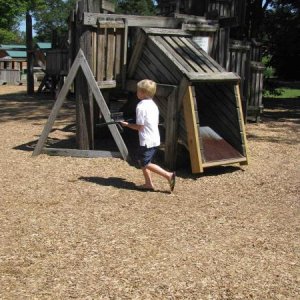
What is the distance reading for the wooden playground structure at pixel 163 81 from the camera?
23.1 feet

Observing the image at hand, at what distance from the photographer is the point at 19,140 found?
954cm

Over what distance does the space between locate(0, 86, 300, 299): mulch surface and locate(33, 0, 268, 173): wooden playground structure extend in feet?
1.22

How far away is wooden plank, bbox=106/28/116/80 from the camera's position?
319 inches

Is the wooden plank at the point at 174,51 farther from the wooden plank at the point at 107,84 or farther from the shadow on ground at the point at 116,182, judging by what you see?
the shadow on ground at the point at 116,182

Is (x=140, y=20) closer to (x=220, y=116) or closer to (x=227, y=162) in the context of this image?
(x=220, y=116)

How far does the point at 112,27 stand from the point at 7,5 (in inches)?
1141

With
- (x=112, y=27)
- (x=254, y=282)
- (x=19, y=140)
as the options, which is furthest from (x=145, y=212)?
(x=19, y=140)

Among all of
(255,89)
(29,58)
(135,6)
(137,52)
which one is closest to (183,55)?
(137,52)

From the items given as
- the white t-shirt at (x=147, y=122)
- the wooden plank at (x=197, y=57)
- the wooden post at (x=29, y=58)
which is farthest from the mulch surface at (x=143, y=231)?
the wooden post at (x=29, y=58)

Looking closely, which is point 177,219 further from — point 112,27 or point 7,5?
point 7,5

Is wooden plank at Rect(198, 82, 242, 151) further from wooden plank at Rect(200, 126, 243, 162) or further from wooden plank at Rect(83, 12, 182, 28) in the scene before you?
wooden plank at Rect(83, 12, 182, 28)

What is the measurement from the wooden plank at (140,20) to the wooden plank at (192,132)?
200 cm

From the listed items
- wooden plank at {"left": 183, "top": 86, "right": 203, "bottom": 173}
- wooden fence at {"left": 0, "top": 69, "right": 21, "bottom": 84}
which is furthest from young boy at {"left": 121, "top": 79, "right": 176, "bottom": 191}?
wooden fence at {"left": 0, "top": 69, "right": 21, "bottom": 84}

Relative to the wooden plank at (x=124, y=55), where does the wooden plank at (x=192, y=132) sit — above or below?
below
